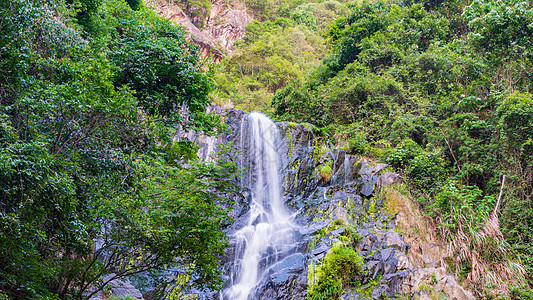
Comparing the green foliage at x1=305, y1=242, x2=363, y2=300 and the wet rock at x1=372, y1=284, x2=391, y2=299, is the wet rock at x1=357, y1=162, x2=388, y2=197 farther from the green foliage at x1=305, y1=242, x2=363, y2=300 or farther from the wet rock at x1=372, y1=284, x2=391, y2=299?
the wet rock at x1=372, y1=284, x2=391, y2=299

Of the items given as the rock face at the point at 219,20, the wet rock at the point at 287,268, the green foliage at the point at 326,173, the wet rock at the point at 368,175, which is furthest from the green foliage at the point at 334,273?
the rock face at the point at 219,20

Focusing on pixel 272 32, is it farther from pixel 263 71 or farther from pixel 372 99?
pixel 372 99

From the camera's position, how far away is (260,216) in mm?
11859

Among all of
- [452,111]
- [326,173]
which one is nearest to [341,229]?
[326,173]

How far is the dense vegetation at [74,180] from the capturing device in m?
4.19

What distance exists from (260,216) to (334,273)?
3.85m

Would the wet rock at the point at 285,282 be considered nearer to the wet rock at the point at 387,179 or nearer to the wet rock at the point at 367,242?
the wet rock at the point at 367,242

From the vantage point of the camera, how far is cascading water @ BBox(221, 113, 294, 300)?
9.80 meters

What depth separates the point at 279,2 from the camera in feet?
122

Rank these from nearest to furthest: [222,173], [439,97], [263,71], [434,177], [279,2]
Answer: [222,173]
[434,177]
[439,97]
[263,71]
[279,2]

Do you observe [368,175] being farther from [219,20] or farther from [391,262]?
[219,20]

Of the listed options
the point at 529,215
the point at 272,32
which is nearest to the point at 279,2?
the point at 272,32

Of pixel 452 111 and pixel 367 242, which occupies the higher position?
pixel 452 111

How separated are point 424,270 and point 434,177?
155 inches
